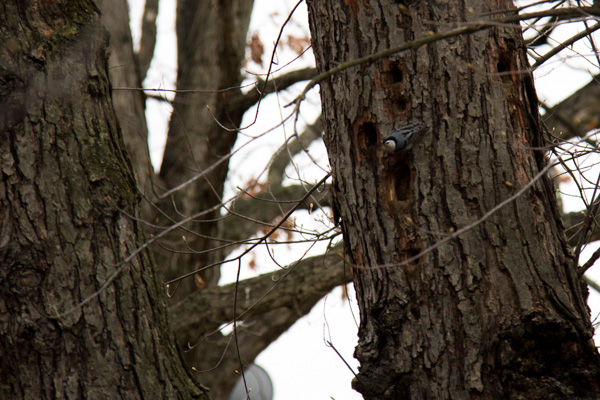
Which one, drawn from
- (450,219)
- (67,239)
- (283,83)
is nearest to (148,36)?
(283,83)

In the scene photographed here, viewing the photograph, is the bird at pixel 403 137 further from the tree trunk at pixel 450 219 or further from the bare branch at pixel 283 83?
the bare branch at pixel 283 83

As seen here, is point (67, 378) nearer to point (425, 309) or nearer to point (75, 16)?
point (425, 309)

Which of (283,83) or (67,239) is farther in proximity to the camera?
(283,83)

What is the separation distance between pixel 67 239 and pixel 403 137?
1.33 meters

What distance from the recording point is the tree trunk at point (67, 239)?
245cm

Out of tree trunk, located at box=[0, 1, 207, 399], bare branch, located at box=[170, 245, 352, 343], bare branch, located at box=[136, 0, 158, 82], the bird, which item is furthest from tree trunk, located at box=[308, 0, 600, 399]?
bare branch, located at box=[136, 0, 158, 82]

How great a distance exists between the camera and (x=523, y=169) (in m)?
2.35

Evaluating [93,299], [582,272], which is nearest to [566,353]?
[582,272]

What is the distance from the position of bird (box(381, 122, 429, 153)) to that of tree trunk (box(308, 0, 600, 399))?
41mm

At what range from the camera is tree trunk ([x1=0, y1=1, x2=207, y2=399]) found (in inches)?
96.4

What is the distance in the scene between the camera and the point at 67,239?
254 cm

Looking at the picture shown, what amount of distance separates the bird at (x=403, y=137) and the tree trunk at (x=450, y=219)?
0.13 ft

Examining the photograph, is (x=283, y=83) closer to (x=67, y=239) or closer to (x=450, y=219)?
(x=67, y=239)

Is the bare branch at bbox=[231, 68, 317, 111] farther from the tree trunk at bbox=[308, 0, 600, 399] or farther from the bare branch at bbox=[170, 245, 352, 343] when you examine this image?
the tree trunk at bbox=[308, 0, 600, 399]
